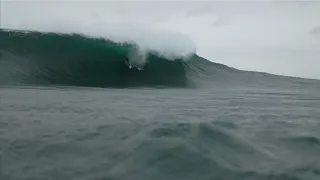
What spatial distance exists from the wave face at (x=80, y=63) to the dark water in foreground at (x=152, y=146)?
731cm

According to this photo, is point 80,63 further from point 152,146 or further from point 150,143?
point 152,146

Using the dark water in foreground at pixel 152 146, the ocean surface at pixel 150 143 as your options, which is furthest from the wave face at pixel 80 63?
the dark water in foreground at pixel 152 146

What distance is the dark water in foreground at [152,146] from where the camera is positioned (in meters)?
3.27

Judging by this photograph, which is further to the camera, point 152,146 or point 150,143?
point 150,143

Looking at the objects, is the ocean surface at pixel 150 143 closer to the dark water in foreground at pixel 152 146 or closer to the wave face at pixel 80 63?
the dark water in foreground at pixel 152 146

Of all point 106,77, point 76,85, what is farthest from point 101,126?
point 106,77

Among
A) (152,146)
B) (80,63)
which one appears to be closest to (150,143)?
(152,146)

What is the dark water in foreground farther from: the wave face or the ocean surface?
the wave face

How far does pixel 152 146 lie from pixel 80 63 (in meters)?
11.6

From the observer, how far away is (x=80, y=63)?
14930 mm

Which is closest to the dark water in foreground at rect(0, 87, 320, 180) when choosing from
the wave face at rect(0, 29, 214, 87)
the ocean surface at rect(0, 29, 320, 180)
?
the ocean surface at rect(0, 29, 320, 180)

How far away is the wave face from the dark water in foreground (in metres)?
7.31

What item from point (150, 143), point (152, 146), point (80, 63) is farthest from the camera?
point (80, 63)

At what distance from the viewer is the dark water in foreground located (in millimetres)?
3271
